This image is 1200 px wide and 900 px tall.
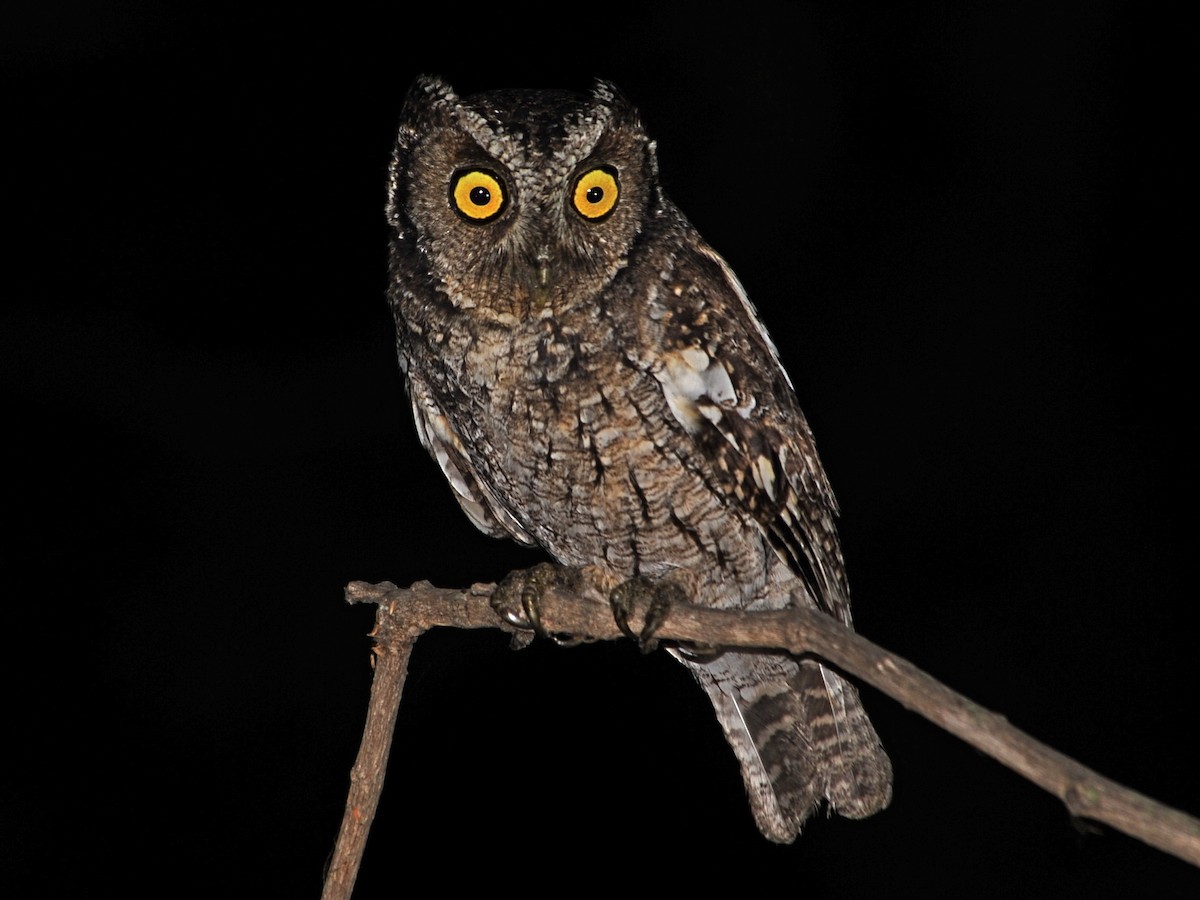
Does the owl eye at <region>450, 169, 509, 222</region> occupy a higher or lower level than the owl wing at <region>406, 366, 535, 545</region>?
higher

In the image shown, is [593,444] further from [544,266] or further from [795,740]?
[795,740]

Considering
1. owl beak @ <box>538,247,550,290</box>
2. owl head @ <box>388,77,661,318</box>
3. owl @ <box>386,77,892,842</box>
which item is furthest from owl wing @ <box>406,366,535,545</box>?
owl beak @ <box>538,247,550,290</box>

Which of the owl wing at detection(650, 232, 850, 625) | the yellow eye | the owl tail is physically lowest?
the owl tail

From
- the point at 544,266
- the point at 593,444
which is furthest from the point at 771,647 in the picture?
the point at 544,266

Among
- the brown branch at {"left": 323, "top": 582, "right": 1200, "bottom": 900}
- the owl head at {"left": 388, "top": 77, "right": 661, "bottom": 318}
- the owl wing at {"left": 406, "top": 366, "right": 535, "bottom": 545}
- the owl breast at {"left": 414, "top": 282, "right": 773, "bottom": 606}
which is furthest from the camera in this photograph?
the owl wing at {"left": 406, "top": 366, "right": 535, "bottom": 545}

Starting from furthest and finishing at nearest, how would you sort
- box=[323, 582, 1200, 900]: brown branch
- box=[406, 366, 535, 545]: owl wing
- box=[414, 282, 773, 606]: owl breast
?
1. box=[406, 366, 535, 545]: owl wing
2. box=[414, 282, 773, 606]: owl breast
3. box=[323, 582, 1200, 900]: brown branch

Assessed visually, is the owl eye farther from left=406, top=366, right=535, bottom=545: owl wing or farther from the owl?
left=406, top=366, right=535, bottom=545: owl wing
